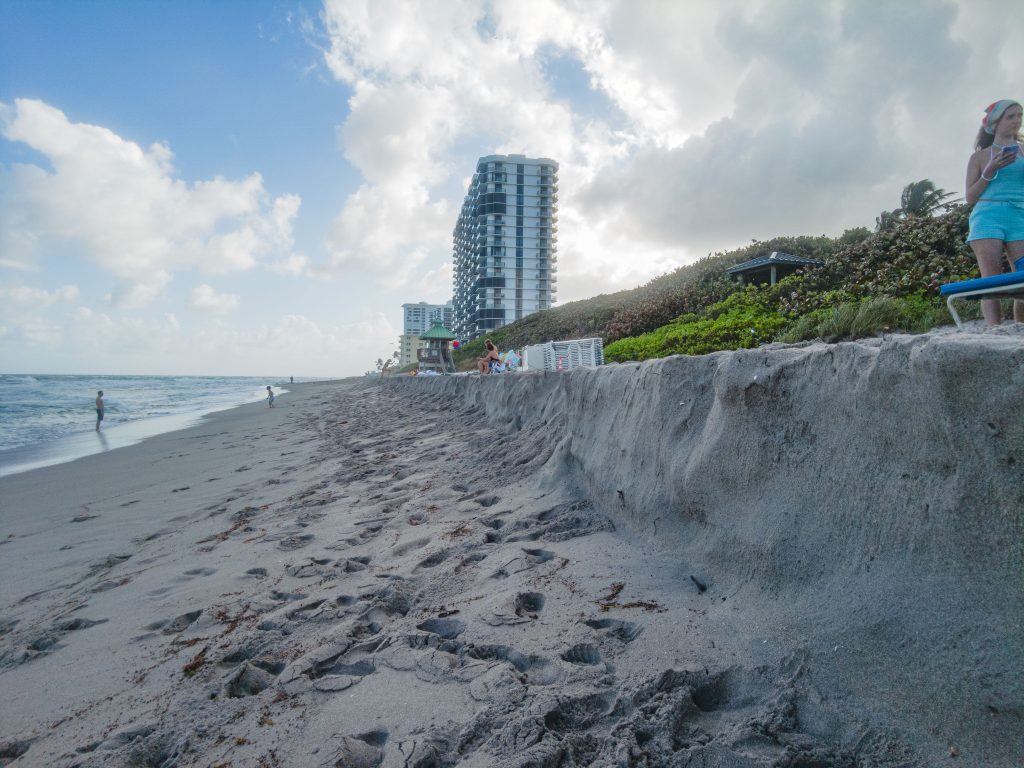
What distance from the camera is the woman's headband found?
304cm

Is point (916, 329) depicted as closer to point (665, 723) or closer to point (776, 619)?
point (776, 619)

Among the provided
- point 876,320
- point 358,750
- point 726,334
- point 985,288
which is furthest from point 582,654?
point 726,334

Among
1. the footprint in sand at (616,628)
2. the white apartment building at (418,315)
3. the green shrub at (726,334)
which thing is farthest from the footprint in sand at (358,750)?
the white apartment building at (418,315)

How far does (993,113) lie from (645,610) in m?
3.54

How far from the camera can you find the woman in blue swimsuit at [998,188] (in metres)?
3.01

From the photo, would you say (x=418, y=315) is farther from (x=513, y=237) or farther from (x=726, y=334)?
(x=726, y=334)

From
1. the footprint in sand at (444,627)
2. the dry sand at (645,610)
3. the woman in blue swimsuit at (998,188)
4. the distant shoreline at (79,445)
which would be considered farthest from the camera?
the distant shoreline at (79,445)

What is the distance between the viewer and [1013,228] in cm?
303

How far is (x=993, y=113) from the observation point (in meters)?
3.09

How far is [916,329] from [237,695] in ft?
18.4

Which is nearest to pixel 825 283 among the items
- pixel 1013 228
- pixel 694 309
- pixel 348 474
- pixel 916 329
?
pixel 694 309

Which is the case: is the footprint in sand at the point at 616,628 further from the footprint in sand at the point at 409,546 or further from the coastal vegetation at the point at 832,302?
the coastal vegetation at the point at 832,302

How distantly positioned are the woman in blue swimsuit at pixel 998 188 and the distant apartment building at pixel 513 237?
6606cm

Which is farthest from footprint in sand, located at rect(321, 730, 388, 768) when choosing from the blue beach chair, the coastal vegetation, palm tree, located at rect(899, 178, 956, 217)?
palm tree, located at rect(899, 178, 956, 217)
